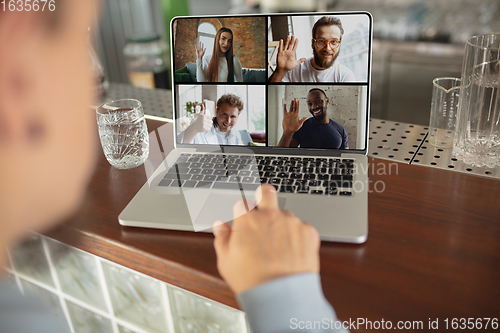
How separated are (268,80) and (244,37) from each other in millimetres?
99

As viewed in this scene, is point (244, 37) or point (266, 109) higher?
point (244, 37)

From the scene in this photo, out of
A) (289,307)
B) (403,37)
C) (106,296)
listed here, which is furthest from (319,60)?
(403,37)

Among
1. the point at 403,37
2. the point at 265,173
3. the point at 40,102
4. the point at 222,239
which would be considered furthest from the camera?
the point at 403,37

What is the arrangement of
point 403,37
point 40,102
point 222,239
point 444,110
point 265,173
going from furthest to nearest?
point 403,37 < point 444,110 < point 265,173 < point 222,239 < point 40,102

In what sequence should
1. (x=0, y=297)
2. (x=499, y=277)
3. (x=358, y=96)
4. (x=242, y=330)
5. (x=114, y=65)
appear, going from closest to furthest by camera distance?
(x=0, y=297) < (x=499, y=277) < (x=242, y=330) < (x=358, y=96) < (x=114, y=65)

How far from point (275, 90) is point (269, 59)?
2.5 inches

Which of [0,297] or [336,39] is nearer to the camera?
[0,297]

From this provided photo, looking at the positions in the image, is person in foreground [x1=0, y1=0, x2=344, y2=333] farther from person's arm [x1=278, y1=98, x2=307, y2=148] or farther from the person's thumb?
person's arm [x1=278, y1=98, x2=307, y2=148]

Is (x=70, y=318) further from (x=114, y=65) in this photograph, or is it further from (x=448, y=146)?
(x=114, y=65)

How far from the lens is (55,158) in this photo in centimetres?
43

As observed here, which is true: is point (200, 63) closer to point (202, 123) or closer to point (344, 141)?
point (202, 123)

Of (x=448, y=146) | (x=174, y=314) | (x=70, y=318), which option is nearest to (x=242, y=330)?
(x=174, y=314)

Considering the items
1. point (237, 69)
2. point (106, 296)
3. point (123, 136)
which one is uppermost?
point (237, 69)

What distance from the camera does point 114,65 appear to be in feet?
9.45
